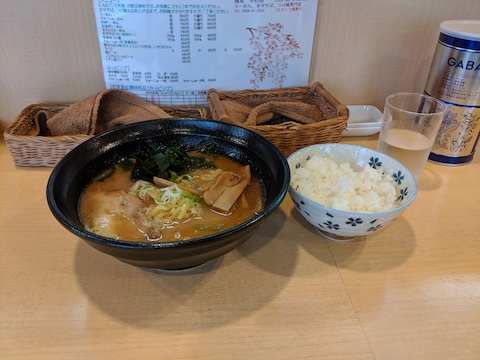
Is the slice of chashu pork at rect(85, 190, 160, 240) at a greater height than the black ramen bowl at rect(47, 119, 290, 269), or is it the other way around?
the black ramen bowl at rect(47, 119, 290, 269)

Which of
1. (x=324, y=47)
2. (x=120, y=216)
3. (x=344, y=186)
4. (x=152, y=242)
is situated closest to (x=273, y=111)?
(x=324, y=47)

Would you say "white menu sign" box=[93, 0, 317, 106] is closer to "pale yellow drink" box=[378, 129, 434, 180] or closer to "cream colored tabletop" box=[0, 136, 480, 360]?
"pale yellow drink" box=[378, 129, 434, 180]

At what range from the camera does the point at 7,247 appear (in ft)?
3.63

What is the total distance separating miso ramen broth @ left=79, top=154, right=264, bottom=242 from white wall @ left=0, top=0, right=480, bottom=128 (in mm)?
588

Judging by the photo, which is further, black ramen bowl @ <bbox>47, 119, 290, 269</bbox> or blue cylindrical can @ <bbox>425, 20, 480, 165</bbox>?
blue cylindrical can @ <bbox>425, 20, 480, 165</bbox>

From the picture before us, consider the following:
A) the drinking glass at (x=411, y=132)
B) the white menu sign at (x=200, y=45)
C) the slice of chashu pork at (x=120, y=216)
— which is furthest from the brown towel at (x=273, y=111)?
the slice of chashu pork at (x=120, y=216)

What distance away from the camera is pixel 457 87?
4.56 ft

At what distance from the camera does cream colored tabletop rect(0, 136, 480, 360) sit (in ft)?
2.84

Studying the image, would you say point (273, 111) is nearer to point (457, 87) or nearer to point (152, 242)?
point (457, 87)

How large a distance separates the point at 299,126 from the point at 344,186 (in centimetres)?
32

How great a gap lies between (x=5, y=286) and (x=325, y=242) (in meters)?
0.87

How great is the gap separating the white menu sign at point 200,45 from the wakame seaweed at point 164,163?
42 centimetres

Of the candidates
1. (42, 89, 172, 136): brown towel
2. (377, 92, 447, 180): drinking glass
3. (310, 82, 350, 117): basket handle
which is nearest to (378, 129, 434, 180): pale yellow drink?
(377, 92, 447, 180): drinking glass

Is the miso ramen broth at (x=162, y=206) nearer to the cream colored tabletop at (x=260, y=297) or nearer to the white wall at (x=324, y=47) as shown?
the cream colored tabletop at (x=260, y=297)
